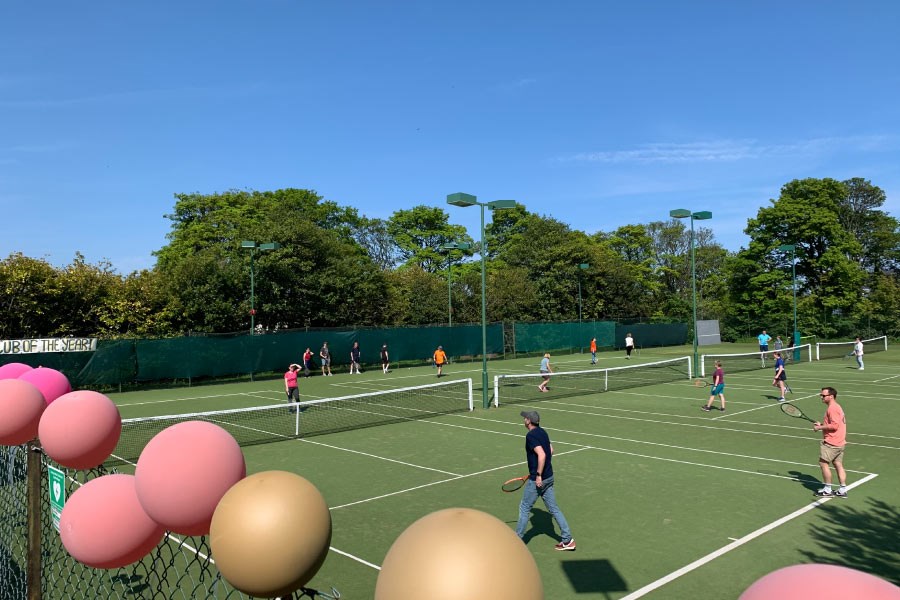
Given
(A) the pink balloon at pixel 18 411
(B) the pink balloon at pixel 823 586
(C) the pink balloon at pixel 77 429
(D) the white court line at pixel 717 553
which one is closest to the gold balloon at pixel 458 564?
(B) the pink balloon at pixel 823 586

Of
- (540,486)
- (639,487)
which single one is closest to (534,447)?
(540,486)

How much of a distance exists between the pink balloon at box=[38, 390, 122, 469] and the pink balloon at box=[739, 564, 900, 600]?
4177mm

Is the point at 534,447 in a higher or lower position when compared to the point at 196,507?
lower

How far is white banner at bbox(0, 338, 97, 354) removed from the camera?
25.4 metres

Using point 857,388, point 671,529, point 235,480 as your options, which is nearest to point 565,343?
point 857,388

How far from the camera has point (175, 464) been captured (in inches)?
110

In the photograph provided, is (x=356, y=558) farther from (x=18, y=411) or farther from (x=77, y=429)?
(x=77, y=429)

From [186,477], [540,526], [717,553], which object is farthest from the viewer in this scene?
[540,526]

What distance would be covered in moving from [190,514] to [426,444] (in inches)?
479

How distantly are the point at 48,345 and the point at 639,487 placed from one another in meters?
25.9

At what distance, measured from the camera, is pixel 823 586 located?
1.26 meters

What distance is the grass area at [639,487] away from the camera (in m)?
7.39

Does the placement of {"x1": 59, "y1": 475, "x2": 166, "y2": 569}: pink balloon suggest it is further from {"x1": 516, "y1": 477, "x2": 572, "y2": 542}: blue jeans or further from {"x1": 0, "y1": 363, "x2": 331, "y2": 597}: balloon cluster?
{"x1": 516, "y1": 477, "x2": 572, "y2": 542}: blue jeans

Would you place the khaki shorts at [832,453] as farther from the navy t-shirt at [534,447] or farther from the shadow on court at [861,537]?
the navy t-shirt at [534,447]
